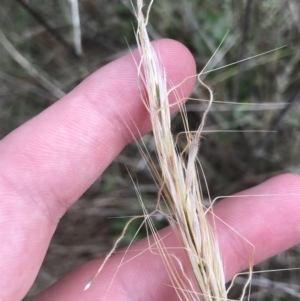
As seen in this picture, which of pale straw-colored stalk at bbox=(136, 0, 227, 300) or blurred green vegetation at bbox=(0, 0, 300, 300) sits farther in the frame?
blurred green vegetation at bbox=(0, 0, 300, 300)

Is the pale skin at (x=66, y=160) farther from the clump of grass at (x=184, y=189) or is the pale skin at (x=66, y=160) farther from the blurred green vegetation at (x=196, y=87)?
the blurred green vegetation at (x=196, y=87)

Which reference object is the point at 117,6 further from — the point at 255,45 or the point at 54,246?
the point at 54,246

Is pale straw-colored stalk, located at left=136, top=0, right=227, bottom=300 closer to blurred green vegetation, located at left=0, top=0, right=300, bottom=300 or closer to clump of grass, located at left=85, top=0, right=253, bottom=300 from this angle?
clump of grass, located at left=85, top=0, right=253, bottom=300

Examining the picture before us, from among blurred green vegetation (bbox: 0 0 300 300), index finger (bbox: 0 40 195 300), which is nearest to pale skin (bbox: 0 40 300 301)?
index finger (bbox: 0 40 195 300)

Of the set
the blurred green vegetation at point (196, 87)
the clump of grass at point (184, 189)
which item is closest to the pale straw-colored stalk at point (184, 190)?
the clump of grass at point (184, 189)

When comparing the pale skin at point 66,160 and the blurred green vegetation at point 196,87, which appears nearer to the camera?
the pale skin at point 66,160
